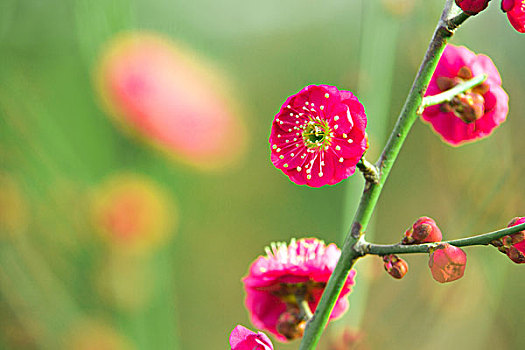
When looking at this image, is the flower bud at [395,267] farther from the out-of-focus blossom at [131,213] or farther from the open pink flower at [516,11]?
the out-of-focus blossom at [131,213]

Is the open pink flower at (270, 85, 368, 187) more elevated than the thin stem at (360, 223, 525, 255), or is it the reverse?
the open pink flower at (270, 85, 368, 187)

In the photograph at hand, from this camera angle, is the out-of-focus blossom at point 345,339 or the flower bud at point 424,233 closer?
the flower bud at point 424,233

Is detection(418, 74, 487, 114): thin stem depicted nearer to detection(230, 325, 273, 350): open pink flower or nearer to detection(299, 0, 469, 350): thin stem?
detection(299, 0, 469, 350): thin stem

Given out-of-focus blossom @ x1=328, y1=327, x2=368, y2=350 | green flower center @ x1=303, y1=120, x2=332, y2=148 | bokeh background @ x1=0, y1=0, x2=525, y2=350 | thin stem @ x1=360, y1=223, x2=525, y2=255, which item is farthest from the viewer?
bokeh background @ x1=0, y1=0, x2=525, y2=350

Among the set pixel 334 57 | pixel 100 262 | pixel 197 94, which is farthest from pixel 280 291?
pixel 334 57

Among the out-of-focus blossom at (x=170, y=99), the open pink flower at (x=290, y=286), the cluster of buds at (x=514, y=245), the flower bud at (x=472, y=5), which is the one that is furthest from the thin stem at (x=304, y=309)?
the out-of-focus blossom at (x=170, y=99)

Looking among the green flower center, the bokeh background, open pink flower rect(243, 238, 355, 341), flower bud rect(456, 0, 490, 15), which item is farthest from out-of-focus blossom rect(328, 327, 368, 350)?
flower bud rect(456, 0, 490, 15)
